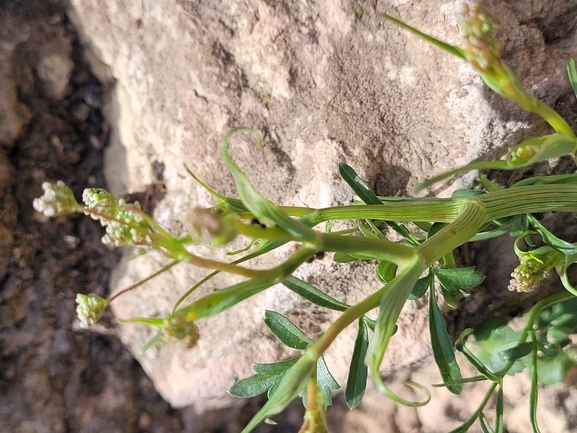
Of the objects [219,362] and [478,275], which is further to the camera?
[219,362]

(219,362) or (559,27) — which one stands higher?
(559,27)

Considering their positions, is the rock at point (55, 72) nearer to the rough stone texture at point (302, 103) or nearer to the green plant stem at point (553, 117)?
the rough stone texture at point (302, 103)

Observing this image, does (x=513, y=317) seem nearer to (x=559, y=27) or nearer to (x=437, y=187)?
(x=437, y=187)

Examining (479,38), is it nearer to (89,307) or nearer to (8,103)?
(89,307)

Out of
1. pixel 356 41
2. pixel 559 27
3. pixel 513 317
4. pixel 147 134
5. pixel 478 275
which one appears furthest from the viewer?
pixel 147 134

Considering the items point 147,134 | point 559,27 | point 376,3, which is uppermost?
point 559,27

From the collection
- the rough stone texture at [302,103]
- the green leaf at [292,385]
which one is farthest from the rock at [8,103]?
the green leaf at [292,385]

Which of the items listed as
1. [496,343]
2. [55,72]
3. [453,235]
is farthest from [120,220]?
[55,72]

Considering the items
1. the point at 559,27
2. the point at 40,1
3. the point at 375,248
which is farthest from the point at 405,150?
the point at 40,1
